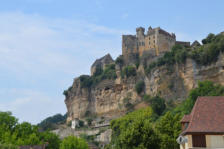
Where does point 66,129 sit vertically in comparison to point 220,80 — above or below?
below

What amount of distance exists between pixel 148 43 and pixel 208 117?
241ft

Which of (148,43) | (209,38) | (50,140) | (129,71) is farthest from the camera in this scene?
(148,43)

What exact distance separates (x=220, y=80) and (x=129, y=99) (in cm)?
2885

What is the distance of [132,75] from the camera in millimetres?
91562

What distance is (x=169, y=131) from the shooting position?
127ft

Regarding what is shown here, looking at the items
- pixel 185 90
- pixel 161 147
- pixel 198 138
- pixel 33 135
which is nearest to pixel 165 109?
pixel 185 90

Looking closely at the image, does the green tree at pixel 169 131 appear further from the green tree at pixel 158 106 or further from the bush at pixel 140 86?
the bush at pixel 140 86

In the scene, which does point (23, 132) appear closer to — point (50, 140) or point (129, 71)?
point (50, 140)

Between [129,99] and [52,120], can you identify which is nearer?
[129,99]

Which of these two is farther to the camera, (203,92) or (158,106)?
(158,106)

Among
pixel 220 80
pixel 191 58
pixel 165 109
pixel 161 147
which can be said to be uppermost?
pixel 191 58

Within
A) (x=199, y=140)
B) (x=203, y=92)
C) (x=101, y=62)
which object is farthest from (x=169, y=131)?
(x=101, y=62)

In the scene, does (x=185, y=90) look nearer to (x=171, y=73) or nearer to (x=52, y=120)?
(x=171, y=73)

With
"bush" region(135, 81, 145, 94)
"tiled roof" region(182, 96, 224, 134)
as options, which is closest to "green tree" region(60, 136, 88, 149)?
"tiled roof" region(182, 96, 224, 134)
